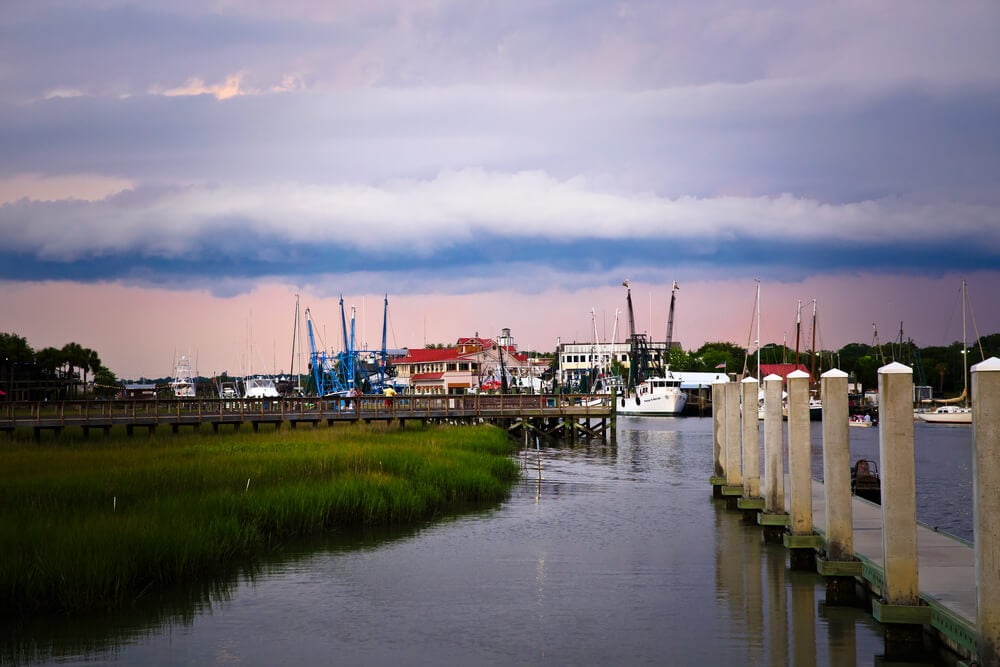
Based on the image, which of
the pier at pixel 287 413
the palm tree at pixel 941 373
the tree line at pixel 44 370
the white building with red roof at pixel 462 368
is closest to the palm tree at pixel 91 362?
the tree line at pixel 44 370

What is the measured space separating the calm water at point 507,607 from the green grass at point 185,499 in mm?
850

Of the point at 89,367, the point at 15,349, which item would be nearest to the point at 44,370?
the point at 15,349

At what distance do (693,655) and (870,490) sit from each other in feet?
60.1

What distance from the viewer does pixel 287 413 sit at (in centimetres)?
6550

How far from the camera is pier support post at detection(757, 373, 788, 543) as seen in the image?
2523 cm

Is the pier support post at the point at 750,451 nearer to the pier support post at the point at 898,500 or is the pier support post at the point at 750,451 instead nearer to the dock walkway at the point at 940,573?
the dock walkway at the point at 940,573

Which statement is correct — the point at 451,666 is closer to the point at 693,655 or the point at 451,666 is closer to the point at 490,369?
the point at 693,655

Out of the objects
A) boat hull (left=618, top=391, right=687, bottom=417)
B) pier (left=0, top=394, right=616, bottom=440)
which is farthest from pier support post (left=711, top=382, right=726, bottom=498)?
boat hull (left=618, top=391, right=687, bottom=417)

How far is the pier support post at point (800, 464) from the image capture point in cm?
2222

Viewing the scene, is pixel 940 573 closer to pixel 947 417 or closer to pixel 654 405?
pixel 947 417

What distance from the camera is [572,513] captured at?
1428 inches

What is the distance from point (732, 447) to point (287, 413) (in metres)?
37.6

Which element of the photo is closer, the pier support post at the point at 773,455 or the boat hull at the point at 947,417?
the pier support post at the point at 773,455

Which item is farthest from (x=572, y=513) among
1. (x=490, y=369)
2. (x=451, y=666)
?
(x=490, y=369)
